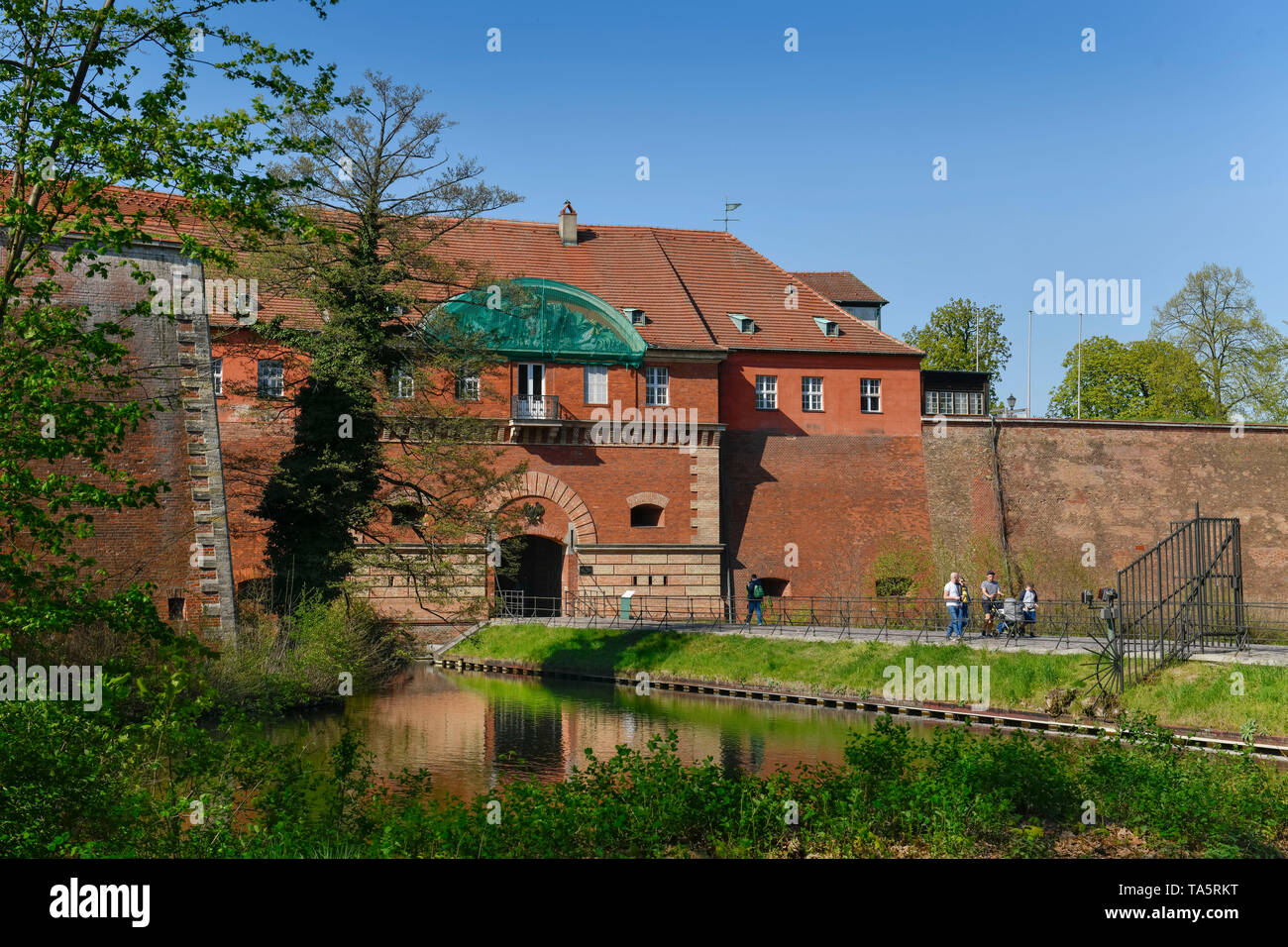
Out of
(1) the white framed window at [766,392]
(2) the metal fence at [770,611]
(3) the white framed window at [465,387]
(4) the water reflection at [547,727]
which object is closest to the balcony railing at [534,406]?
(3) the white framed window at [465,387]

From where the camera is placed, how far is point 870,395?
38438 millimetres

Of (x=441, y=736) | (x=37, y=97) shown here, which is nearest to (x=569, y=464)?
(x=441, y=736)

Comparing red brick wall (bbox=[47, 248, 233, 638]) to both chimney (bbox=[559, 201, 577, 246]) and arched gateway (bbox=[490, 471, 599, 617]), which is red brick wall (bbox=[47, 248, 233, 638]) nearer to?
arched gateway (bbox=[490, 471, 599, 617])

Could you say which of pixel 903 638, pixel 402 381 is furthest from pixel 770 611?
pixel 402 381

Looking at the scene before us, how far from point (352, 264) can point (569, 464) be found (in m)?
11.2

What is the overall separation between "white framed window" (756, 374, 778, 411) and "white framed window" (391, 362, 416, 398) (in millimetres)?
12741

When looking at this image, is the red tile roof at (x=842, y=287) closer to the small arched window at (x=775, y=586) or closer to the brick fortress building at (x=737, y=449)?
the brick fortress building at (x=737, y=449)

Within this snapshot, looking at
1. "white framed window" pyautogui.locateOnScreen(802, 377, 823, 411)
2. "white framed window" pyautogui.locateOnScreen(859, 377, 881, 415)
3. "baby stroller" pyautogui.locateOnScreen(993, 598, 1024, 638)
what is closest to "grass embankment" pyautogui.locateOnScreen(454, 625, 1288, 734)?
"baby stroller" pyautogui.locateOnScreen(993, 598, 1024, 638)

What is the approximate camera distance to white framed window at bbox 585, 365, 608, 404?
3500cm

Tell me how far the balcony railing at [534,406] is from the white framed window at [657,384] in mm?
3024
